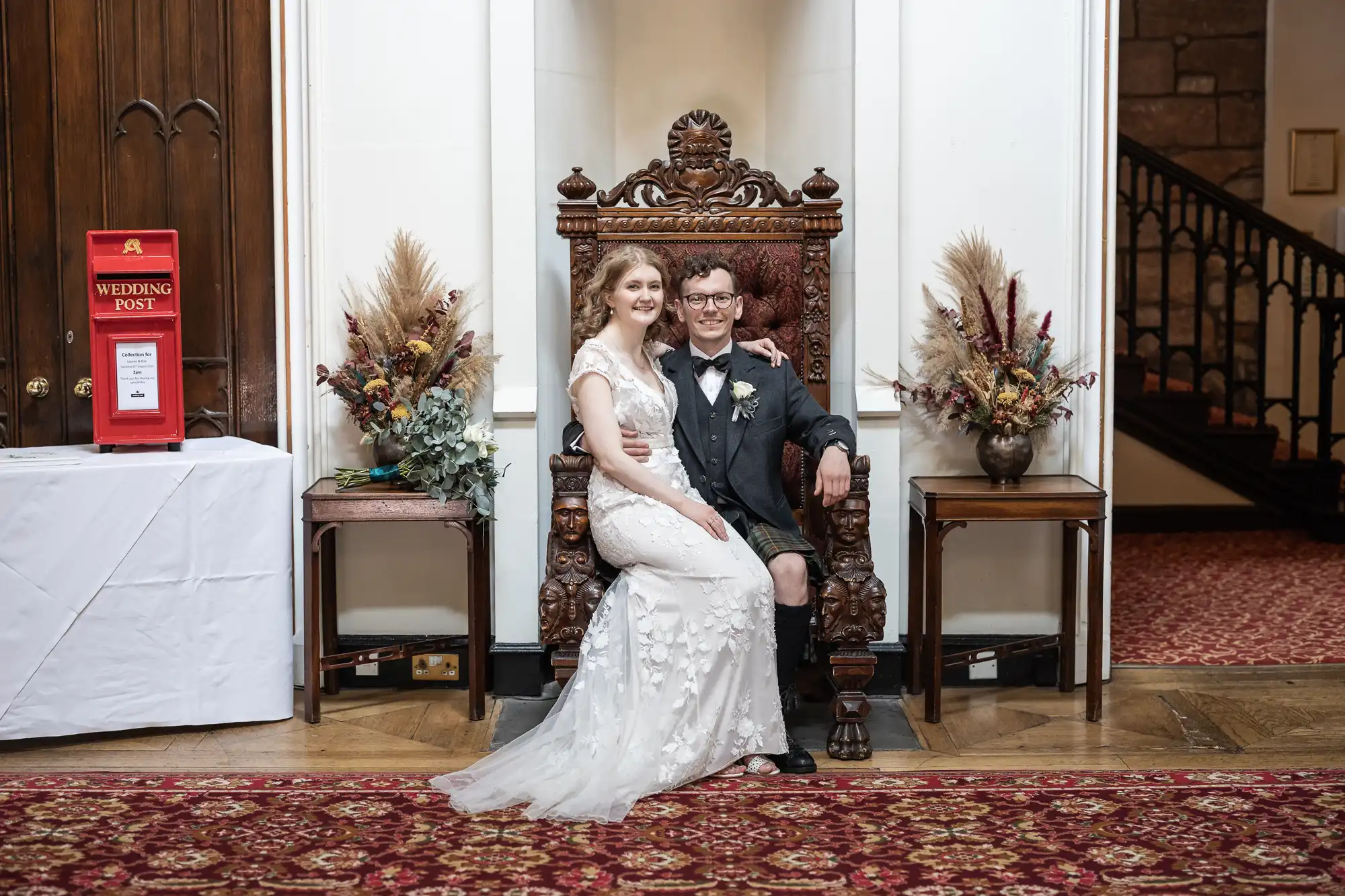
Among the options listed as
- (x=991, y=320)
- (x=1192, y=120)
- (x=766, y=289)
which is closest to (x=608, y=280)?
(x=766, y=289)

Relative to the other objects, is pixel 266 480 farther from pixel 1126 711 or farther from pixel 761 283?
pixel 1126 711

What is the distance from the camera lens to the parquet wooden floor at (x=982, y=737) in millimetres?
3812

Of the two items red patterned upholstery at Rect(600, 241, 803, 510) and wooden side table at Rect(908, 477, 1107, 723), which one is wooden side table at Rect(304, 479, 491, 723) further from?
wooden side table at Rect(908, 477, 1107, 723)

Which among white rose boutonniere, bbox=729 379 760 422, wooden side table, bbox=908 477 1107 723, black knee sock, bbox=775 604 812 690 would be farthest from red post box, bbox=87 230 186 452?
wooden side table, bbox=908 477 1107 723

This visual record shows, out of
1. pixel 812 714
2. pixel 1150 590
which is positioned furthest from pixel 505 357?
pixel 1150 590

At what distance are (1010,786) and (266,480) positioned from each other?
7.59 feet

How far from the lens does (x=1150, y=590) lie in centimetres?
598

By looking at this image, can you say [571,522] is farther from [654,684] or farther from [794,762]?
[794,762]

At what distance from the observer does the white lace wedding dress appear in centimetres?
347

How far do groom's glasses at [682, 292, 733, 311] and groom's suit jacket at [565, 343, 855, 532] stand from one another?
19 centimetres

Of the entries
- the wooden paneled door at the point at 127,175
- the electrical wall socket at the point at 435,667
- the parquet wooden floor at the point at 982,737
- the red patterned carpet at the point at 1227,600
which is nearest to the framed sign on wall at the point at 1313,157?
the red patterned carpet at the point at 1227,600

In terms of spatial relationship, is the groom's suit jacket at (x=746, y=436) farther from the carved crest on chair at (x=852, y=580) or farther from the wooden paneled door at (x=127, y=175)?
the wooden paneled door at (x=127, y=175)

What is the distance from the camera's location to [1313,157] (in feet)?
26.9

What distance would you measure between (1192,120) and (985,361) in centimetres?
472
